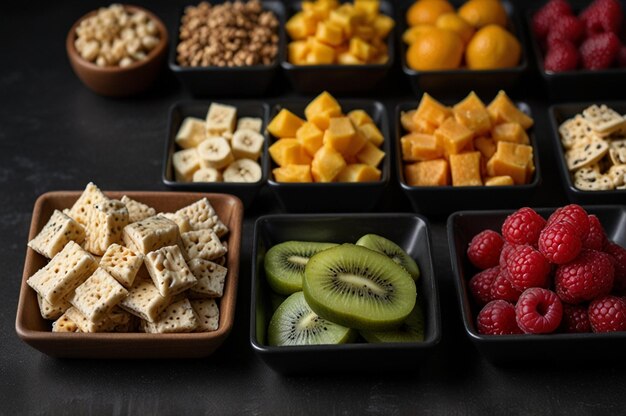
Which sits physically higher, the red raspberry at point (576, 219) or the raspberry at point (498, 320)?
the red raspberry at point (576, 219)

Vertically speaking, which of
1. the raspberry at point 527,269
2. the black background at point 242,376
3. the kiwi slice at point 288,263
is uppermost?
the raspberry at point 527,269

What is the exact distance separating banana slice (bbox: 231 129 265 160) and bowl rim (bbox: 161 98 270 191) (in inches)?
0.6

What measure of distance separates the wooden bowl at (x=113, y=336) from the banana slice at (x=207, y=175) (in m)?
0.16

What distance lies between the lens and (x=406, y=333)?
4.76 ft

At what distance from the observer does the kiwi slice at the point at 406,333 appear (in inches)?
56.3

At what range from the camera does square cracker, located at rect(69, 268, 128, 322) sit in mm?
1400

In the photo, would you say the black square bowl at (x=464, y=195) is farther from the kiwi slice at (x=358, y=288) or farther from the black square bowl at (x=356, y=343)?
the kiwi slice at (x=358, y=288)

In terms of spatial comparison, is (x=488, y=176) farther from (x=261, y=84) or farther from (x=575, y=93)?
(x=261, y=84)

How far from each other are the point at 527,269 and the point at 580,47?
82 cm

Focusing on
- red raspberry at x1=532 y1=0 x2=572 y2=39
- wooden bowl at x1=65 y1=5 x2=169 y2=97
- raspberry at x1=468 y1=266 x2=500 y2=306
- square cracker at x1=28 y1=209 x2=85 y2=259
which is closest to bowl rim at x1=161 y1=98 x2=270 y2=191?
wooden bowl at x1=65 y1=5 x2=169 y2=97

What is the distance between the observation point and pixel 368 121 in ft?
6.07

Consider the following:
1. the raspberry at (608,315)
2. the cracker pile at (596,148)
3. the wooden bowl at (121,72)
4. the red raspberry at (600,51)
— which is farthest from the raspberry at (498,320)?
the wooden bowl at (121,72)

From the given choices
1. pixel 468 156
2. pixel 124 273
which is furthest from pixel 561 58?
pixel 124 273

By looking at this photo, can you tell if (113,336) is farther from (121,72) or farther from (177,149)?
(121,72)
